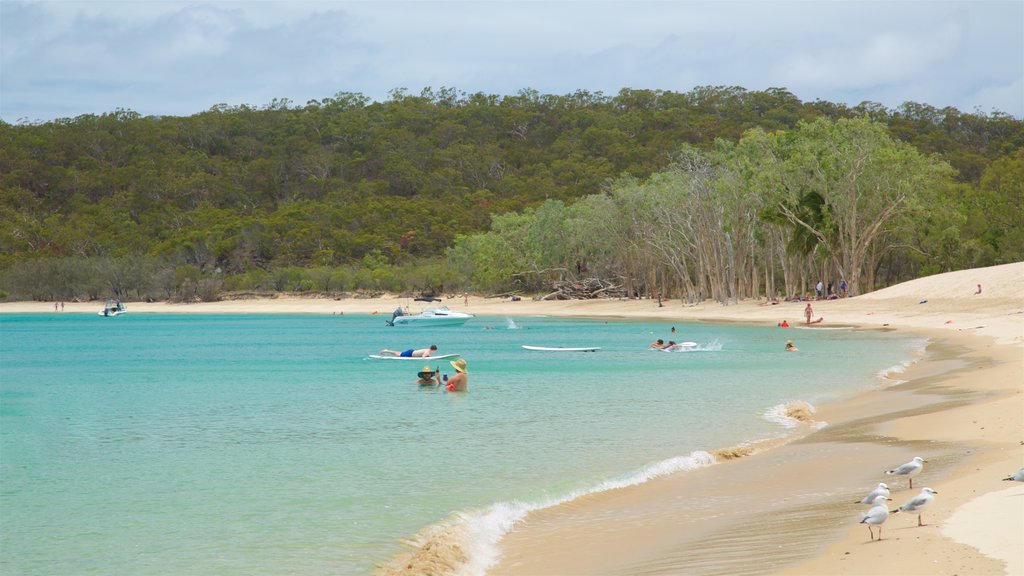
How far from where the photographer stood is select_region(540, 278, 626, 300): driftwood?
92.3 m

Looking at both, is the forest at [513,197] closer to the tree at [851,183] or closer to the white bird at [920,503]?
the tree at [851,183]

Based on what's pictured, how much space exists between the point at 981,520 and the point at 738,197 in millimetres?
62092

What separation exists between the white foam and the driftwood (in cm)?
7603

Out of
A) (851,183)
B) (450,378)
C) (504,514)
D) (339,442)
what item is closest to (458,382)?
(450,378)

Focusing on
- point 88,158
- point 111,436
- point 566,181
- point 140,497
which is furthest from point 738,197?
point 88,158

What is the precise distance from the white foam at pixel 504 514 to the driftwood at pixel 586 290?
76.0 m

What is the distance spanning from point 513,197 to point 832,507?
12377 centimetres

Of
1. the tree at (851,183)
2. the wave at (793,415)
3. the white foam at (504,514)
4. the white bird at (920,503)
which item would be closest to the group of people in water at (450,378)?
the wave at (793,415)

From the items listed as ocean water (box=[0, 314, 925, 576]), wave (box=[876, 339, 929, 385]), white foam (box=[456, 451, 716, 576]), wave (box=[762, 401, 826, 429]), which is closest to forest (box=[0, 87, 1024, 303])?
ocean water (box=[0, 314, 925, 576])

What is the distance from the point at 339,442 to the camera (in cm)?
1956

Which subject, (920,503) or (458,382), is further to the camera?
(458,382)

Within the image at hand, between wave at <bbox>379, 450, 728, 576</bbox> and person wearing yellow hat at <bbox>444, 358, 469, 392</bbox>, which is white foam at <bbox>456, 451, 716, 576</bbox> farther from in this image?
person wearing yellow hat at <bbox>444, 358, 469, 392</bbox>

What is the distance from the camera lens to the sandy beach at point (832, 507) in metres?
8.68

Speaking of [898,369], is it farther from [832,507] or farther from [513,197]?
[513,197]
